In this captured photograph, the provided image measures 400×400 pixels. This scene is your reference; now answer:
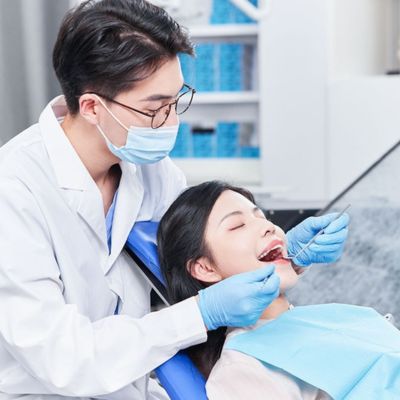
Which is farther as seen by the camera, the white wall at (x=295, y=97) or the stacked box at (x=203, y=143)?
the stacked box at (x=203, y=143)

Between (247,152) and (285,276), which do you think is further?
(247,152)

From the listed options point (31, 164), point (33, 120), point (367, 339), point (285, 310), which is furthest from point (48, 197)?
point (33, 120)

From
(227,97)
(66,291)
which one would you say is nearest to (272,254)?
(66,291)

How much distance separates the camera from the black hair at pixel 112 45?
127 centimetres

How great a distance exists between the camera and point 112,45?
126 centimetres

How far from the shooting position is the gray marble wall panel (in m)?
1.76

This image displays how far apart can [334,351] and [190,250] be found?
0.33 meters

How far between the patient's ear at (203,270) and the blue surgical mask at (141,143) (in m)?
0.21

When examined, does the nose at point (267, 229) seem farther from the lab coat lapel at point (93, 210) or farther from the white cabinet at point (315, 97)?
the white cabinet at point (315, 97)

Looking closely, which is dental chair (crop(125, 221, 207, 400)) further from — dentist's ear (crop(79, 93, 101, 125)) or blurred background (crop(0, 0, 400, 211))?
blurred background (crop(0, 0, 400, 211))

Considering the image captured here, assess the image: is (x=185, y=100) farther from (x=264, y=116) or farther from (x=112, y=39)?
(x=112, y=39)

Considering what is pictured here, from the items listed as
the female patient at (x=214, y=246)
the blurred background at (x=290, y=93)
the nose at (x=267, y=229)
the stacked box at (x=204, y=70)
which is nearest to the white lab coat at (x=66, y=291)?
the female patient at (x=214, y=246)

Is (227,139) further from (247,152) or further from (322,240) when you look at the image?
(322,240)

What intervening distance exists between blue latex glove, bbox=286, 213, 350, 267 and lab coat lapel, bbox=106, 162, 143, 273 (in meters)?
0.32
